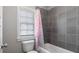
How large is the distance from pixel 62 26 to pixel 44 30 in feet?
0.89

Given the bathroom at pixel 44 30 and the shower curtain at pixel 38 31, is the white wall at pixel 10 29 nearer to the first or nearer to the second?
the bathroom at pixel 44 30

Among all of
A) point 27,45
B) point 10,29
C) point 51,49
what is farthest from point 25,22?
point 51,49

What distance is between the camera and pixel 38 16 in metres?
1.25

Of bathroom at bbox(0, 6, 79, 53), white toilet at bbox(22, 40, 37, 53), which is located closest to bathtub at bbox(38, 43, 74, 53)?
bathroom at bbox(0, 6, 79, 53)

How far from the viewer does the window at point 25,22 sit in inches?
47.5

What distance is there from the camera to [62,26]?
4.17 ft

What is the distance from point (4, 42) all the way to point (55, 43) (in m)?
0.72

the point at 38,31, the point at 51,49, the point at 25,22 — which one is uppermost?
the point at 25,22

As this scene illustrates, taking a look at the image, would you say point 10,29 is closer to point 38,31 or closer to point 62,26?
point 38,31

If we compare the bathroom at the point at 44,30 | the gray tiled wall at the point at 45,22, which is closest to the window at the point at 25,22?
the bathroom at the point at 44,30

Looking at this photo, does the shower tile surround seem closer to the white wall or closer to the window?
the window

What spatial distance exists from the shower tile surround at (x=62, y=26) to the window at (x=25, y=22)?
0.58 ft

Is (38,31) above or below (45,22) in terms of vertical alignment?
below
